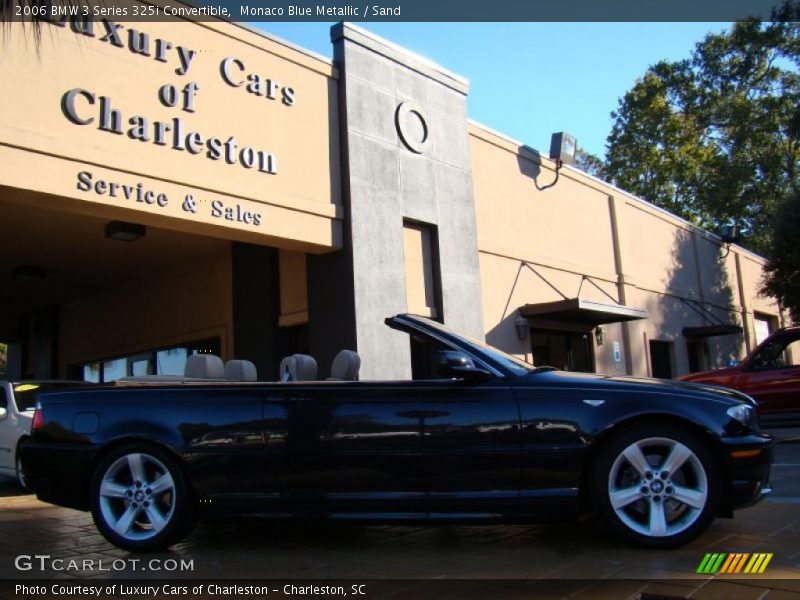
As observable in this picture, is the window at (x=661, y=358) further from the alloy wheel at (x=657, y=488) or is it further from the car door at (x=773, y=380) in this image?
the alloy wheel at (x=657, y=488)

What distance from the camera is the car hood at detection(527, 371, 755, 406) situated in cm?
444

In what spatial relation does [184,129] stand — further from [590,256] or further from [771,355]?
[590,256]

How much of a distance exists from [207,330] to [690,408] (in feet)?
34.0

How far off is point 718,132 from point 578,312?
2387cm

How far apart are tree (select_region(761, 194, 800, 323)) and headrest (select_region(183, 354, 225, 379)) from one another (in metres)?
20.6

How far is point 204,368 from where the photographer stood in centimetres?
557

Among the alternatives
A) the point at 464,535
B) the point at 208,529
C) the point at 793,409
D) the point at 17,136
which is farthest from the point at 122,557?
the point at 793,409

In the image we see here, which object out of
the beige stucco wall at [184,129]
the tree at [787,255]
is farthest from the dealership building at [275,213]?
the tree at [787,255]

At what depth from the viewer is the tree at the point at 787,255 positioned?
21906 mm

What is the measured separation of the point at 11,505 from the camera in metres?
7.70

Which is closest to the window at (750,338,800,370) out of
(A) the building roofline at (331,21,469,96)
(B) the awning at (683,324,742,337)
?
(A) the building roofline at (331,21,469,96)

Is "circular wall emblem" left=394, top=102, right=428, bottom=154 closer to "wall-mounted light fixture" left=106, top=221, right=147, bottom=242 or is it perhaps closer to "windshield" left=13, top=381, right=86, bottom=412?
"wall-mounted light fixture" left=106, top=221, right=147, bottom=242

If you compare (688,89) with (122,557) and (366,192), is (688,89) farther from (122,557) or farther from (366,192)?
(122,557)

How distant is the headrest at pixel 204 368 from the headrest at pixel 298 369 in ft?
1.66
